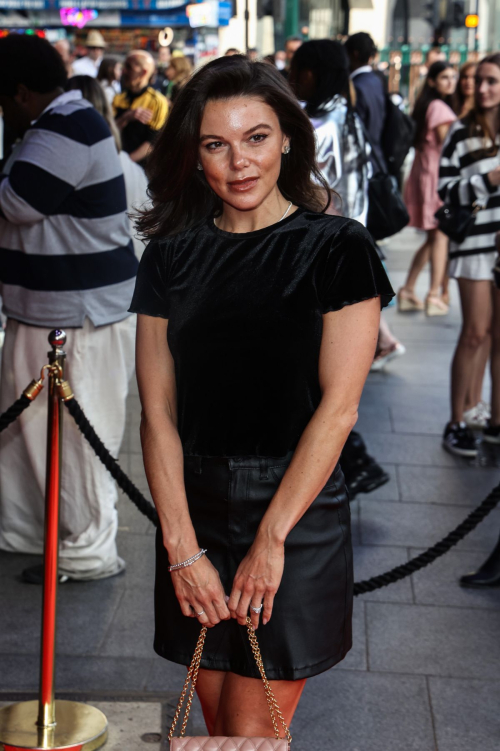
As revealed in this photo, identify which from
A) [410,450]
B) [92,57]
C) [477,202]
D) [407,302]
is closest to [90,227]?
[477,202]

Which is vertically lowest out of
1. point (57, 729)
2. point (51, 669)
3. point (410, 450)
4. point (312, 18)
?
point (410, 450)

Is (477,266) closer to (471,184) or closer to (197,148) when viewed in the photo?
(471,184)

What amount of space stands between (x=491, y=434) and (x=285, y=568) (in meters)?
4.15

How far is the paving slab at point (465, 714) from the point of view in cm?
315

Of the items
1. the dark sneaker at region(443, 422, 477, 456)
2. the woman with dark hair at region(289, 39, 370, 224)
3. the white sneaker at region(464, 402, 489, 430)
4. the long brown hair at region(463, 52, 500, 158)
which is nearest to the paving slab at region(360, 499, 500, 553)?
the dark sneaker at region(443, 422, 477, 456)

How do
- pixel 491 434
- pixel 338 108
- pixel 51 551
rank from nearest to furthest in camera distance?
pixel 51 551 < pixel 338 108 < pixel 491 434

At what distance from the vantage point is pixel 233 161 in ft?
6.97

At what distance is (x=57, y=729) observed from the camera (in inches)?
122

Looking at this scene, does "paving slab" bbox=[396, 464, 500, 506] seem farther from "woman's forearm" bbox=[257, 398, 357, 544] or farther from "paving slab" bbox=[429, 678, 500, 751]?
"woman's forearm" bbox=[257, 398, 357, 544]

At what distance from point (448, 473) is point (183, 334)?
367 centimetres

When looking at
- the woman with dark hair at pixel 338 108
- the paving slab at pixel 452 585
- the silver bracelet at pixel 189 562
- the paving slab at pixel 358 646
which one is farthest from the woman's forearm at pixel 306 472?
the woman with dark hair at pixel 338 108

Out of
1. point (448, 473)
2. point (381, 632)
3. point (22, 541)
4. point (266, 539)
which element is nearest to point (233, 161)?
point (266, 539)

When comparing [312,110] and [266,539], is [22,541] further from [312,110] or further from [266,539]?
[266,539]

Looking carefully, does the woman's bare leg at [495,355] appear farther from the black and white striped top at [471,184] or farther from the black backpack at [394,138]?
the black backpack at [394,138]
